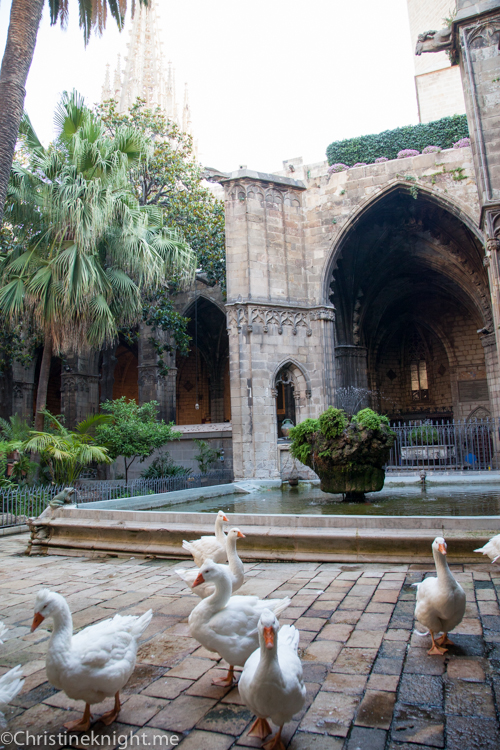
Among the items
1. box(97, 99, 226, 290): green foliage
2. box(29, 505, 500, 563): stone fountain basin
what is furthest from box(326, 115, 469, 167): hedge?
box(29, 505, 500, 563): stone fountain basin

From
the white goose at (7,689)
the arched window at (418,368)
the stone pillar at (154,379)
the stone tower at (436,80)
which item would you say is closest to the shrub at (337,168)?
the stone pillar at (154,379)

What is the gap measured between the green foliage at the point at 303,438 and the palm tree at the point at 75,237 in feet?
19.5

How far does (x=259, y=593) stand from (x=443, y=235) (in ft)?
60.1

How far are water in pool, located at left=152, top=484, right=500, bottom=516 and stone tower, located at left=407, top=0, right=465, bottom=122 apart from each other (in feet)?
76.8

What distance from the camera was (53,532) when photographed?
725 centimetres

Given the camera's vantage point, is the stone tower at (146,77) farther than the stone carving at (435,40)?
Yes

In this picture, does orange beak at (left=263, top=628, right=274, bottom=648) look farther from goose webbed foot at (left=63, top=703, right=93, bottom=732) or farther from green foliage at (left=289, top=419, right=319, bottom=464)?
green foliage at (left=289, top=419, right=319, bottom=464)

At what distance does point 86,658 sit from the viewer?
2.44 m

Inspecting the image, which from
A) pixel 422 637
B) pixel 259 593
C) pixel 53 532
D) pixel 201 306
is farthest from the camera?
pixel 201 306

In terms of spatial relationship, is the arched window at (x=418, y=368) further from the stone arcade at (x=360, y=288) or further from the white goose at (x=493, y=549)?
the white goose at (x=493, y=549)

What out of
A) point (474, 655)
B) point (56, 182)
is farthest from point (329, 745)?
point (56, 182)

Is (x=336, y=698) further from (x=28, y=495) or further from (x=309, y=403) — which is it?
(x=309, y=403)

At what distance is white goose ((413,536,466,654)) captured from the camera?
9.96 ft

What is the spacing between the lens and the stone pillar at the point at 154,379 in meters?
21.3
